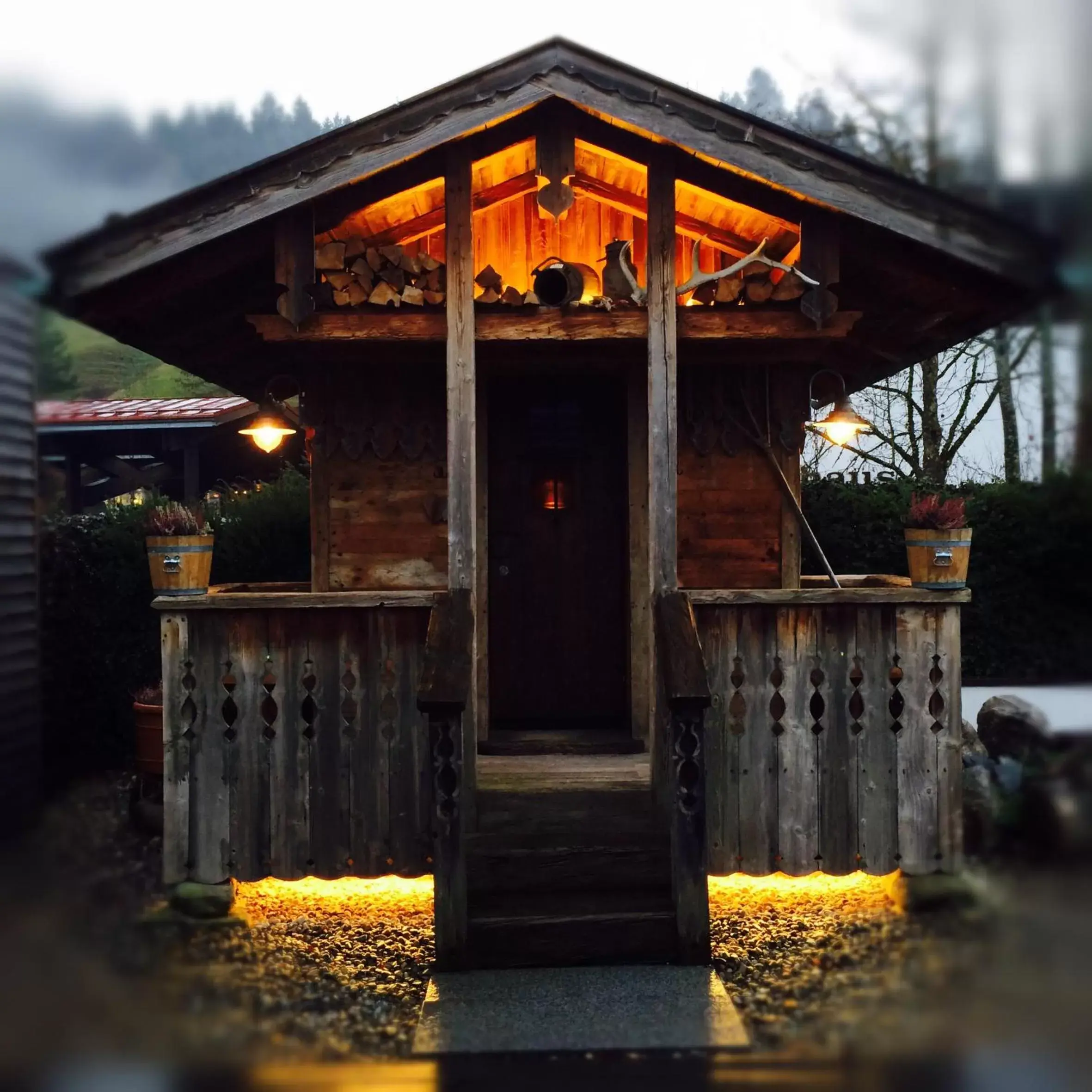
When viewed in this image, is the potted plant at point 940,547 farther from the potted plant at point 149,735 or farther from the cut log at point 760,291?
the potted plant at point 149,735

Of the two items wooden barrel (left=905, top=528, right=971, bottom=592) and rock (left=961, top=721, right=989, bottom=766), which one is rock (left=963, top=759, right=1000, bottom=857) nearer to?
rock (left=961, top=721, right=989, bottom=766)

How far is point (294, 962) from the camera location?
488 centimetres

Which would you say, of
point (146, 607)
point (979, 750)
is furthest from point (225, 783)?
point (979, 750)

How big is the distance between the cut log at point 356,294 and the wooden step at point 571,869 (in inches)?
129

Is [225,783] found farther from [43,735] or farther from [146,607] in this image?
[146,607]

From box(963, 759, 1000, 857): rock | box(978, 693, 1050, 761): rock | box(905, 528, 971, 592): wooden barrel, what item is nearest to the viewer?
box(978, 693, 1050, 761): rock

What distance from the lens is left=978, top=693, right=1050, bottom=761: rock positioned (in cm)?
254

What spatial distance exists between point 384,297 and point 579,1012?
4.00m

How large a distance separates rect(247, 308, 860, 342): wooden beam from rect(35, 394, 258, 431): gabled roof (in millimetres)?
5643

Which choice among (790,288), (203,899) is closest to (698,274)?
(790,288)

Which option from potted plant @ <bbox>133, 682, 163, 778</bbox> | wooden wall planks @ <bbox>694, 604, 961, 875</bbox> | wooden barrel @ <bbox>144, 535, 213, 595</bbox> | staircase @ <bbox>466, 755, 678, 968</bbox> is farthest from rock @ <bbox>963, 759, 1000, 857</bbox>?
potted plant @ <bbox>133, 682, 163, 778</bbox>

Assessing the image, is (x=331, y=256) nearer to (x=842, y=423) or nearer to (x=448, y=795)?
(x=448, y=795)

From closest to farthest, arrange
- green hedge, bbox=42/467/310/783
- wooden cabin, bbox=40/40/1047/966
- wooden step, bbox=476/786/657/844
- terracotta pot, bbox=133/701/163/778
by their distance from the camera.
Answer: wooden cabin, bbox=40/40/1047/966, wooden step, bbox=476/786/657/844, terracotta pot, bbox=133/701/163/778, green hedge, bbox=42/467/310/783

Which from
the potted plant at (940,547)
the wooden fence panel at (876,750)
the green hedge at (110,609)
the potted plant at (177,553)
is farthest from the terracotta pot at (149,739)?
the potted plant at (940,547)
